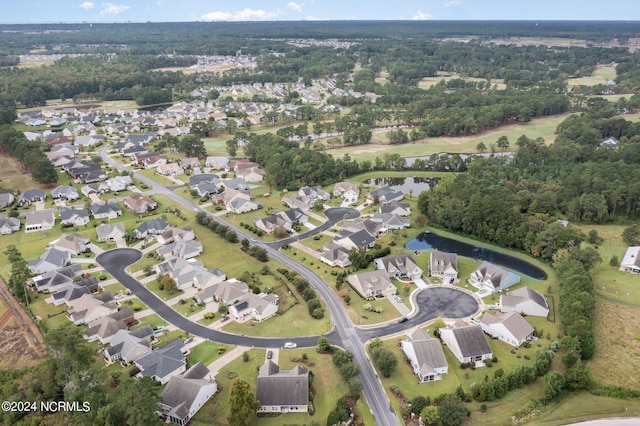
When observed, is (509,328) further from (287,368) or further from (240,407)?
(240,407)

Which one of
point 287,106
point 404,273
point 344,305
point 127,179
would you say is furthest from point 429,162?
point 287,106

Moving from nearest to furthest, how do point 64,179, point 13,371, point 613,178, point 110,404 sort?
point 110,404, point 13,371, point 613,178, point 64,179

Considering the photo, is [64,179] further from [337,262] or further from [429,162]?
[429,162]

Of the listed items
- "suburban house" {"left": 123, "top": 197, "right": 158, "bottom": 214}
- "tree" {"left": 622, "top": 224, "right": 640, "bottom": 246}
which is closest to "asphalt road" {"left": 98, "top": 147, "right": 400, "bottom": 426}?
"suburban house" {"left": 123, "top": 197, "right": 158, "bottom": 214}

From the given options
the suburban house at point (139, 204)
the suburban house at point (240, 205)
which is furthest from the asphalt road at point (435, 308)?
the suburban house at point (139, 204)

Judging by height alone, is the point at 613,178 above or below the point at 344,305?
above

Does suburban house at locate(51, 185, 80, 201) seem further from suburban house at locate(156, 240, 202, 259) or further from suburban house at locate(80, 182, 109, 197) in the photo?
suburban house at locate(156, 240, 202, 259)

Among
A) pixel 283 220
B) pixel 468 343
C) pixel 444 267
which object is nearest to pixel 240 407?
pixel 468 343

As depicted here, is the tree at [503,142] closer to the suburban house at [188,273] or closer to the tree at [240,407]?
the suburban house at [188,273]
